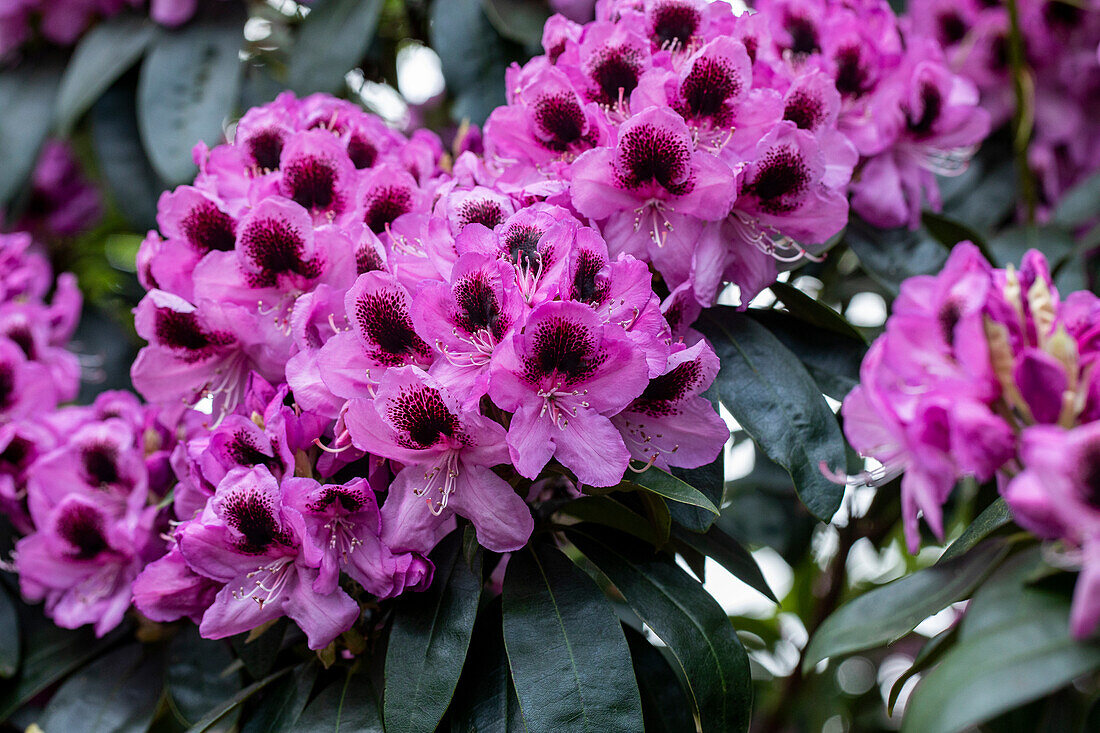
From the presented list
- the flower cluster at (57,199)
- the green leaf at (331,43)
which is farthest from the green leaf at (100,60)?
the flower cluster at (57,199)

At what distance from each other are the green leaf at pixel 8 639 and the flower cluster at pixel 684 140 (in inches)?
34.0

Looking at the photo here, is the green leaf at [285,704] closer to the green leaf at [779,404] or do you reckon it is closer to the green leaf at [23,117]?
the green leaf at [779,404]

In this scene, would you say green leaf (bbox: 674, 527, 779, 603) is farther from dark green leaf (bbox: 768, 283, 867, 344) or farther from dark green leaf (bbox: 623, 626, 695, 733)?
dark green leaf (bbox: 768, 283, 867, 344)

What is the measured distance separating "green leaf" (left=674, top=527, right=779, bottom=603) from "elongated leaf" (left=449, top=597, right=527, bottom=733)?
0.25 m

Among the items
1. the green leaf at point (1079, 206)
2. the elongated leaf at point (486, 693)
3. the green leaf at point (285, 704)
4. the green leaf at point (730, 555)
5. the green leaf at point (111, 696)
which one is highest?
the green leaf at point (1079, 206)

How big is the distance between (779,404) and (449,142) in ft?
3.29

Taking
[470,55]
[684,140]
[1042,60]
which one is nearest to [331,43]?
[470,55]

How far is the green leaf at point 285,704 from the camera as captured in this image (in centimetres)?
96

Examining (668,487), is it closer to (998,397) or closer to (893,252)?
(998,397)

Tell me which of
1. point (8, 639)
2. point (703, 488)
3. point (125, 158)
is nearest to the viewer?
point (703, 488)

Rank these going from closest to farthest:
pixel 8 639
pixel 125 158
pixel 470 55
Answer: pixel 8 639 < pixel 470 55 < pixel 125 158

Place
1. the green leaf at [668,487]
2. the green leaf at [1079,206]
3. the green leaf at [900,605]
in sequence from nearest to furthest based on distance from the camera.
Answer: the green leaf at [900,605] → the green leaf at [668,487] → the green leaf at [1079,206]

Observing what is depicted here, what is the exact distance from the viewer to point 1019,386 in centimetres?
65

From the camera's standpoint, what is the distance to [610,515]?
1.01m
